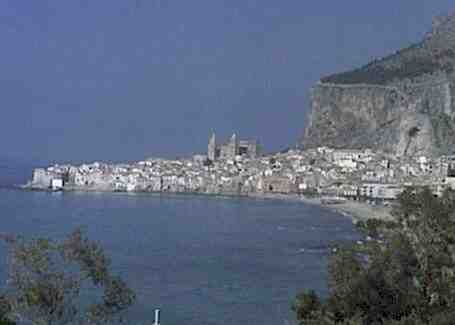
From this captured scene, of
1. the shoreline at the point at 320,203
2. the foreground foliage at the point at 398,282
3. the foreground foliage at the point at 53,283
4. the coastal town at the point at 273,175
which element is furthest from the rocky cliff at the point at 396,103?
the foreground foliage at the point at 53,283

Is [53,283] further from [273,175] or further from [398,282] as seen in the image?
[273,175]

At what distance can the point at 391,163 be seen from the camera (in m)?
86.9

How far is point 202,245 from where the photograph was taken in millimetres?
41500


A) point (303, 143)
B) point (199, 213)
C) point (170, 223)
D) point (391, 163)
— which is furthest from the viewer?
point (303, 143)

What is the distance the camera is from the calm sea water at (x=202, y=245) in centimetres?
2392

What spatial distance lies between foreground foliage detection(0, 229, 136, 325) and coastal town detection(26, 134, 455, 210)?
225 feet

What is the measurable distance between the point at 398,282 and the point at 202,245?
30.9 meters

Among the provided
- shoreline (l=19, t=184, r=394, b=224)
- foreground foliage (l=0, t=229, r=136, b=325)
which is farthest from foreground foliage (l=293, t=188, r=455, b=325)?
shoreline (l=19, t=184, r=394, b=224)

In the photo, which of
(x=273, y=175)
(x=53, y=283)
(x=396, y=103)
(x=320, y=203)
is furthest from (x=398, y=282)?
(x=396, y=103)

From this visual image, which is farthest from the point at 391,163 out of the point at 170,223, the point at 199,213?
the point at 170,223

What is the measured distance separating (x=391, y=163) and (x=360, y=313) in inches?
3056

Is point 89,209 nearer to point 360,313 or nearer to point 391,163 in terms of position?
point 391,163

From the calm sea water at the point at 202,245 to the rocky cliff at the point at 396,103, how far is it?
61.2ft

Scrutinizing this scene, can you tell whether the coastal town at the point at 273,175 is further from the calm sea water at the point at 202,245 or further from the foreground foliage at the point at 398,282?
the foreground foliage at the point at 398,282
